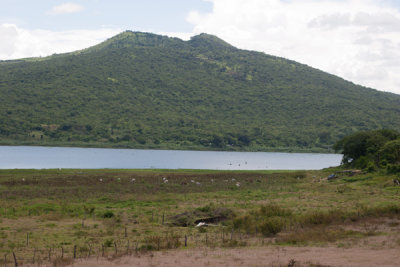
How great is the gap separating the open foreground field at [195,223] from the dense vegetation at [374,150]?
5.32 m

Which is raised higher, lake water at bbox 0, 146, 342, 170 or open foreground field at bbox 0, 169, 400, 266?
lake water at bbox 0, 146, 342, 170

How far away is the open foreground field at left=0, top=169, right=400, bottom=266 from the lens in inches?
746

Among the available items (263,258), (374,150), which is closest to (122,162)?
(374,150)

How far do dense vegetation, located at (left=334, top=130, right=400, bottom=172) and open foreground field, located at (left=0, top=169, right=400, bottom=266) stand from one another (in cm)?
532

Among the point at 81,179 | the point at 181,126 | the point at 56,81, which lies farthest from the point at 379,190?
the point at 56,81

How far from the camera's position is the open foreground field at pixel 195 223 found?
746 inches

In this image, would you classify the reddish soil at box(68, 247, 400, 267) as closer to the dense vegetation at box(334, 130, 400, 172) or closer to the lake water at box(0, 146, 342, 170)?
the dense vegetation at box(334, 130, 400, 172)

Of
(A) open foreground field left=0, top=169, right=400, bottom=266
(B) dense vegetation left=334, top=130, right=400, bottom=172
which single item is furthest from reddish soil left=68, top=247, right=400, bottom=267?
(B) dense vegetation left=334, top=130, right=400, bottom=172

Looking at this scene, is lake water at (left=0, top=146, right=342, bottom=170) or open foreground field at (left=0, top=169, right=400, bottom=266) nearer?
open foreground field at (left=0, top=169, right=400, bottom=266)

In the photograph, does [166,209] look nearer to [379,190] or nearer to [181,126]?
[379,190]

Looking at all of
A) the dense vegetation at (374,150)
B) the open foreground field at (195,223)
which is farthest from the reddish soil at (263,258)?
the dense vegetation at (374,150)

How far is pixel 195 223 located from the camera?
2805cm

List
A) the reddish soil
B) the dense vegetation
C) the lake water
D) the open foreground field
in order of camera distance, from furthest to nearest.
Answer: the lake water → the dense vegetation → the open foreground field → the reddish soil

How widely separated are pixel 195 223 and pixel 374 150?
125 ft
